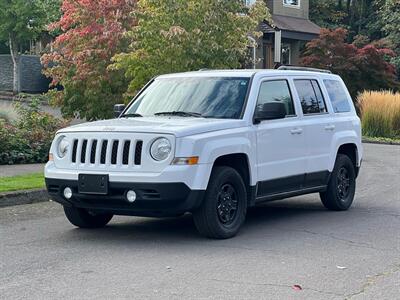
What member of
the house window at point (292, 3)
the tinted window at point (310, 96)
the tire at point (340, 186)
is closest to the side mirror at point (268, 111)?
the tinted window at point (310, 96)

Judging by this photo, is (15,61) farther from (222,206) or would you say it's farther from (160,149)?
(160,149)

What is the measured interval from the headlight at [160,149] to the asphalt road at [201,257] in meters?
0.97

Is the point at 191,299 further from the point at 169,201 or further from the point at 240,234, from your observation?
the point at 240,234

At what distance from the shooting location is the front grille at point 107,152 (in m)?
8.41

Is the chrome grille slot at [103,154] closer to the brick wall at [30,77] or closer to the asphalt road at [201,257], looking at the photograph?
the asphalt road at [201,257]

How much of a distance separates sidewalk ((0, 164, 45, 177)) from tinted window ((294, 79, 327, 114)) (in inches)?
224

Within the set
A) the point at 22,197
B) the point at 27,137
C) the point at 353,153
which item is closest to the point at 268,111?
the point at 353,153

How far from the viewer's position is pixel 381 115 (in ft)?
90.7

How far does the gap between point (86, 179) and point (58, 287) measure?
6.76 feet

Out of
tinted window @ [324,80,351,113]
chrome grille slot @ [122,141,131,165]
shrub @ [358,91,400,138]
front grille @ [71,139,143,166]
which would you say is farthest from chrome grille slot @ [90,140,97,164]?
shrub @ [358,91,400,138]

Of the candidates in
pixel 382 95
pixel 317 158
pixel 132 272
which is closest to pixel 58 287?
pixel 132 272

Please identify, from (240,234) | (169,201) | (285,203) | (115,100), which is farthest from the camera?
(115,100)

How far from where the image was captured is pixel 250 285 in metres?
6.78

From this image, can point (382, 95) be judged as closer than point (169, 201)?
No
